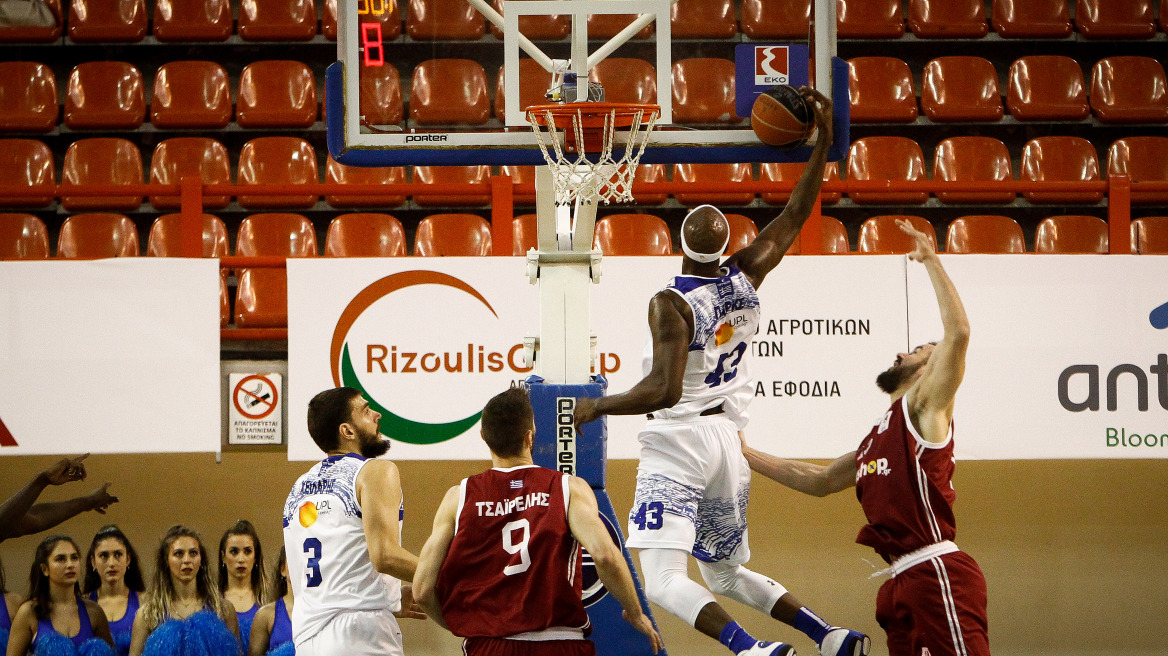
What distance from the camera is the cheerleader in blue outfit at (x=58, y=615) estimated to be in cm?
589

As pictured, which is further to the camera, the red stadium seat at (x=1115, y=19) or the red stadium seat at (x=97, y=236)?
the red stadium seat at (x=1115, y=19)

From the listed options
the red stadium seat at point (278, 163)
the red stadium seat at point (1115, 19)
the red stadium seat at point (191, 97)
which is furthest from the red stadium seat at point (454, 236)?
the red stadium seat at point (1115, 19)

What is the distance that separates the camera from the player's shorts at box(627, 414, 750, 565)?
4.43 meters

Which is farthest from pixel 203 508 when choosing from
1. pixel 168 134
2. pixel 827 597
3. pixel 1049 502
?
pixel 1049 502

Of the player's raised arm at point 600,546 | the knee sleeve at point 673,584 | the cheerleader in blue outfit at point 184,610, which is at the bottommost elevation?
the cheerleader in blue outfit at point 184,610

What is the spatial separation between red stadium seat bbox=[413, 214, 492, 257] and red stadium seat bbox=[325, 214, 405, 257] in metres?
0.17

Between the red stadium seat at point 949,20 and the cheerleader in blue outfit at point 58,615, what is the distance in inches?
290

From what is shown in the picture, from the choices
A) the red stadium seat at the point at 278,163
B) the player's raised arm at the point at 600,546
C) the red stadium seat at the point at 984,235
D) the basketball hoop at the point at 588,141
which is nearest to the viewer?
the player's raised arm at the point at 600,546

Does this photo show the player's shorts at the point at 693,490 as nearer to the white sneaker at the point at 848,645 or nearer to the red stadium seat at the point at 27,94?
the white sneaker at the point at 848,645

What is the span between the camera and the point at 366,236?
25.4 feet

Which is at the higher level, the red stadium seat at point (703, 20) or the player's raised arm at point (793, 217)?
the red stadium seat at point (703, 20)

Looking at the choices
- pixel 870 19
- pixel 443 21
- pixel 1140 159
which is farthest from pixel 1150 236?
pixel 443 21

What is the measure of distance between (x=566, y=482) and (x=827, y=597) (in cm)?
426

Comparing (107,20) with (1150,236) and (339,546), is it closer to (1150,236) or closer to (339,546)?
(339,546)
